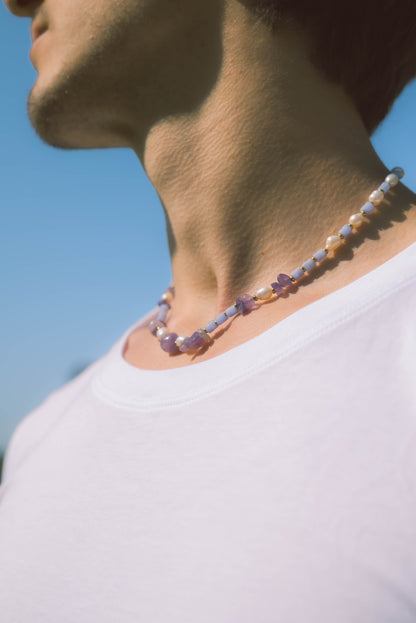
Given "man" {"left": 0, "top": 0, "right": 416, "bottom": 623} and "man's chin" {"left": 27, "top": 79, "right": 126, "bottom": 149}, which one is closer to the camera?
"man" {"left": 0, "top": 0, "right": 416, "bottom": 623}

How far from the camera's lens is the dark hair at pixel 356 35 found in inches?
57.6

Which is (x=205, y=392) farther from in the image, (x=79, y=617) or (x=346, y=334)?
(x=79, y=617)

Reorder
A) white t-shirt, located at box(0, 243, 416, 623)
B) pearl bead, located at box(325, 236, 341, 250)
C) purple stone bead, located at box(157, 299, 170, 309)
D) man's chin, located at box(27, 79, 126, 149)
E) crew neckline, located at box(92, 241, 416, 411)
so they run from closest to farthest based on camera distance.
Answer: white t-shirt, located at box(0, 243, 416, 623) < crew neckline, located at box(92, 241, 416, 411) < pearl bead, located at box(325, 236, 341, 250) < man's chin, located at box(27, 79, 126, 149) < purple stone bead, located at box(157, 299, 170, 309)

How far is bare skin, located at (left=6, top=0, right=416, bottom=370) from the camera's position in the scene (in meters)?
1.36

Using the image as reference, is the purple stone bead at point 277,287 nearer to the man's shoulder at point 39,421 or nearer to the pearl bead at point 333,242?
the pearl bead at point 333,242

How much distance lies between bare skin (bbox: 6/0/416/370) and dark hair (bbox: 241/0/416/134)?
0.04 metres

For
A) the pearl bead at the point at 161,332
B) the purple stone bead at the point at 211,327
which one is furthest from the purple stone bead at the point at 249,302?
the pearl bead at the point at 161,332

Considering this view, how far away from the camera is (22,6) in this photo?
1.71 m

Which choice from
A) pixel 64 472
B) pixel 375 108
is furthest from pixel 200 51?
pixel 64 472

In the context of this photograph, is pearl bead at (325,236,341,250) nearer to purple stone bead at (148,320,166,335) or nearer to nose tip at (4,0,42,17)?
purple stone bead at (148,320,166,335)

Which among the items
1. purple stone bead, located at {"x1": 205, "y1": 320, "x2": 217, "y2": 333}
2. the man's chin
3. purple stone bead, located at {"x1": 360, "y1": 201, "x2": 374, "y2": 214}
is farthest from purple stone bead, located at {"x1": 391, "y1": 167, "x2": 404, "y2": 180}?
the man's chin

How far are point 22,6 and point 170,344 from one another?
1.21 m

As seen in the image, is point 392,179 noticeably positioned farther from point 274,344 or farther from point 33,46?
point 33,46

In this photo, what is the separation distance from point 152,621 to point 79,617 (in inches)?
7.0
